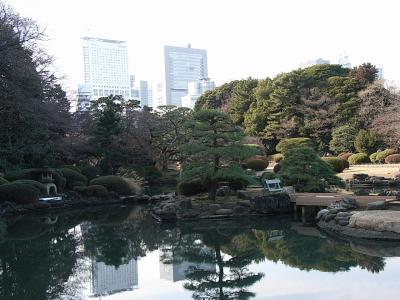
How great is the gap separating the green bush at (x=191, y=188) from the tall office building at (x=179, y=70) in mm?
80037

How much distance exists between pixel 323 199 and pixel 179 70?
92.0m

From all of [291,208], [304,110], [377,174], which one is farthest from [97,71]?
[291,208]

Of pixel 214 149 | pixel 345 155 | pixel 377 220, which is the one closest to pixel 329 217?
pixel 377 220

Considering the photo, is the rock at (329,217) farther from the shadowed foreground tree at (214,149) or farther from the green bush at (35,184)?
the green bush at (35,184)

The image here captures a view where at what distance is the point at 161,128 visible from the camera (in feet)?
90.3

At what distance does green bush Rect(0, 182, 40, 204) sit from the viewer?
17.0 meters

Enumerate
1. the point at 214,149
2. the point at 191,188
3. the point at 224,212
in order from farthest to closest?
the point at 191,188 < the point at 214,149 < the point at 224,212

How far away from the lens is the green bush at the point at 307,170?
14070mm

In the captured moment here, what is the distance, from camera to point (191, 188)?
51.9 feet

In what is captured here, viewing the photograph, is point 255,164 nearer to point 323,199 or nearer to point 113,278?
point 323,199

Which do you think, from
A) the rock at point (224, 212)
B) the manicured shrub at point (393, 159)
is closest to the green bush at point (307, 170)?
the rock at point (224, 212)

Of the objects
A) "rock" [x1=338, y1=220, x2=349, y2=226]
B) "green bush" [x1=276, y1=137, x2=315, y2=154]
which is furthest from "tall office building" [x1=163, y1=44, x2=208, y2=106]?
"rock" [x1=338, y1=220, x2=349, y2=226]

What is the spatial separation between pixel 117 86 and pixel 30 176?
63829mm

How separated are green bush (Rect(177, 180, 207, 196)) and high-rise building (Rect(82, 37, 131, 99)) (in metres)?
62.6
